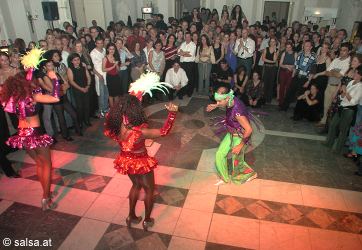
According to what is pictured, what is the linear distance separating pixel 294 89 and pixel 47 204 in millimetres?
6342

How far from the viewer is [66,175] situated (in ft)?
15.5

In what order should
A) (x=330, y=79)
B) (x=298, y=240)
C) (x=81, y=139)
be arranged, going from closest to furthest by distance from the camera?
(x=298, y=240) < (x=81, y=139) < (x=330, y=79)

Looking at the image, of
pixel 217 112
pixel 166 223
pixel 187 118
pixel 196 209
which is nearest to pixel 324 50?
pixel 217 112

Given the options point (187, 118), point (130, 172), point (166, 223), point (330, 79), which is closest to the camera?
point (130, 172)

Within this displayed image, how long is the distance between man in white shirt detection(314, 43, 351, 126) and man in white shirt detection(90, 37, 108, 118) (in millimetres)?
5265

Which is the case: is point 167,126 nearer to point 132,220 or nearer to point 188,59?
point 132,220

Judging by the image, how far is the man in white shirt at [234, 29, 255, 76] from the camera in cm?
786

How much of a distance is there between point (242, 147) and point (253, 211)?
3.08 feet

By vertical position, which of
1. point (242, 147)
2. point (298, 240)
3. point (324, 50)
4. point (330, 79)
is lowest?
point (298, 240)

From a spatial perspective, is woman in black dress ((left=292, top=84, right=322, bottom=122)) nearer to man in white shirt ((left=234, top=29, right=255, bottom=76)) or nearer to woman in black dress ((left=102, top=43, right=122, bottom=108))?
man in white shirt ((left=234, top=29, right=255, bottom=76))

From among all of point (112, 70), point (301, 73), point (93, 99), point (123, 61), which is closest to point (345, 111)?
point (301, 73)

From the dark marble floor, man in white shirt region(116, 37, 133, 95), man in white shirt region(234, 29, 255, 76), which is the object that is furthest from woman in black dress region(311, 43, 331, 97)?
man in white shirt region(116, 37, 133, 95)

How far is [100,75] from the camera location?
21.9 feet

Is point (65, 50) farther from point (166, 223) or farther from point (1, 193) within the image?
point (166, 223)
